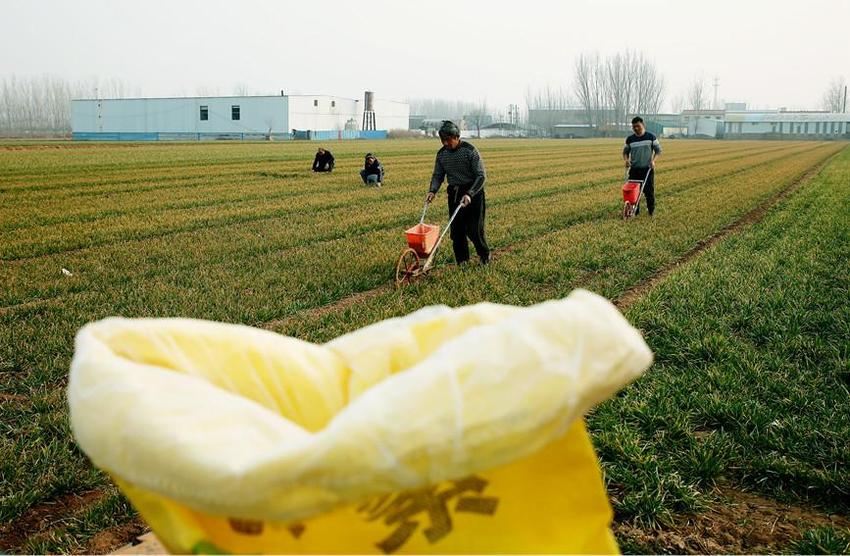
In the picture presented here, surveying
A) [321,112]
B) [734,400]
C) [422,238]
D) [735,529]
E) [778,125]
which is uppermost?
[321,112]

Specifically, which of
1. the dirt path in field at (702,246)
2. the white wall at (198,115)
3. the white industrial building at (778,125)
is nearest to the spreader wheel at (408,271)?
the dirt path in field at (702,246)

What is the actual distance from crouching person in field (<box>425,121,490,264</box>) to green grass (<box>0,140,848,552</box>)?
0.53m

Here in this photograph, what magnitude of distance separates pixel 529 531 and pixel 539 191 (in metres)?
19.0

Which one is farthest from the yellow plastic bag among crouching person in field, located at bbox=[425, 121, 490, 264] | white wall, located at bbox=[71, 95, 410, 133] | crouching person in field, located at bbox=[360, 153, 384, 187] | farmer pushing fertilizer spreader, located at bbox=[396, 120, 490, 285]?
white wall, located at bbox=[71, 95, 410, 133]

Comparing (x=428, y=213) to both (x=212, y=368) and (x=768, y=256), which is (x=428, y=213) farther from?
(x=212, y=368)

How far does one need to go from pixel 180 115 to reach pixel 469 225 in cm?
7416

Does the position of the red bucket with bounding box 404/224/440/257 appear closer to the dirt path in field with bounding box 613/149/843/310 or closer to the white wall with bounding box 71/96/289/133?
the dirt path in field with bounding box 613/149/843/310

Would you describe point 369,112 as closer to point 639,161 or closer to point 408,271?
point 639,161

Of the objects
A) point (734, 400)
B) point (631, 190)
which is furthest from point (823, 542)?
point (631, 190)

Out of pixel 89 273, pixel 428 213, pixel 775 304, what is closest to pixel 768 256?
pixel 775 304

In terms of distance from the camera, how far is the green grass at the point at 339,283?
4012 mm

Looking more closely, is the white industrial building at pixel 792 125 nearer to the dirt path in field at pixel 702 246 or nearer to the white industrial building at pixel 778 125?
the white industrial building at pixel 778 125

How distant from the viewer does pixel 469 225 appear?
9.15 metres

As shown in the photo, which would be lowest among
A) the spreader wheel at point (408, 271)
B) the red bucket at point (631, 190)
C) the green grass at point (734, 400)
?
the green grass at point (734, 400)
